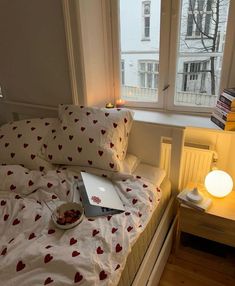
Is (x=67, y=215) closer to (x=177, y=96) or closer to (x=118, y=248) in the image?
(x=118, y=248)

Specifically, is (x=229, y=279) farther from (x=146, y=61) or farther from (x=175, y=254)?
(x=146, y=61)

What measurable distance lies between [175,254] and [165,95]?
1.12 meters

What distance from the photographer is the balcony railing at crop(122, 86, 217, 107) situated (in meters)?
Answer: 1.69

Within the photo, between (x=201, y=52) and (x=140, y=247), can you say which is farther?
(x=201, y=52)

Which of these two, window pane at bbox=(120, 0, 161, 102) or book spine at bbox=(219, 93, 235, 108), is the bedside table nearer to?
book spine at bbox=(219, 93, 235, 108)

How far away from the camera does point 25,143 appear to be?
1538mm

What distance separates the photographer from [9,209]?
119 centimetres

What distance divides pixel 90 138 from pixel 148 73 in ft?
2.37

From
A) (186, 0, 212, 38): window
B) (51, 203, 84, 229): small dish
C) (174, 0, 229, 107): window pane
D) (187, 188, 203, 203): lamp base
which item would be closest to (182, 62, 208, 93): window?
(174, 0, 229, 107): window pane

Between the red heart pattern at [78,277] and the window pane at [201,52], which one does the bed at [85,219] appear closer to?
the red heart pattern at [78,277]

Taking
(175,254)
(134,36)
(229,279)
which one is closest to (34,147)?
(134,36)

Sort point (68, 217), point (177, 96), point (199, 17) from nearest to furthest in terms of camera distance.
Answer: point (68, 217)
point (199, 17)
point (177, 96)

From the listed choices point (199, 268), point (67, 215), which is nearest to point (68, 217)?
point (67, 215)

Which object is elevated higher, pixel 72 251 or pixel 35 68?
pixel 35 68
